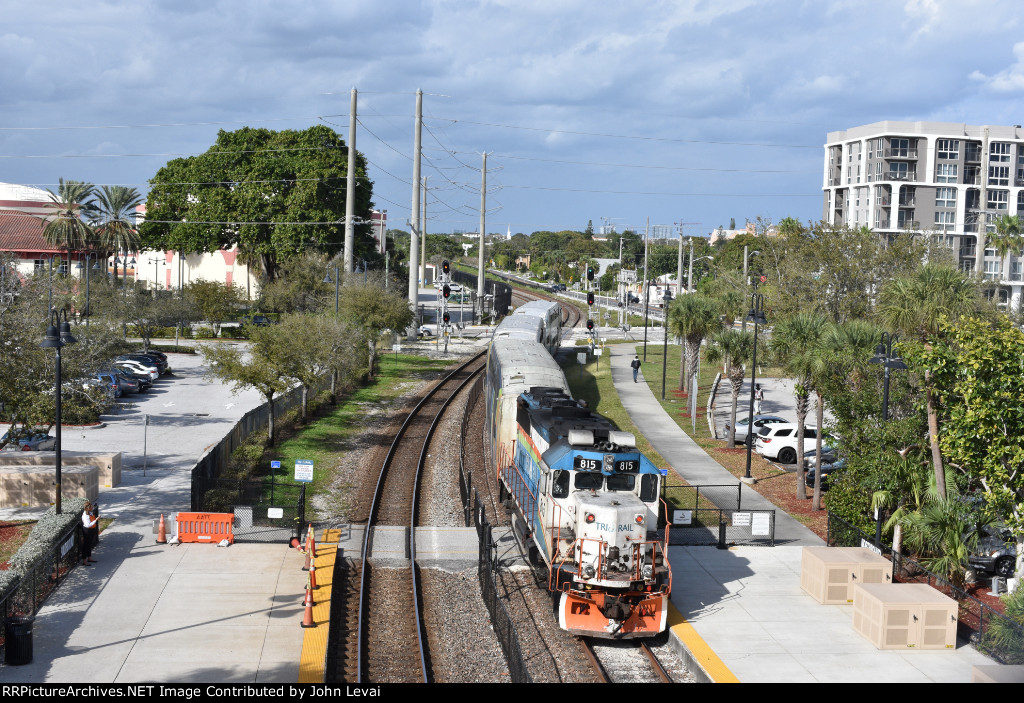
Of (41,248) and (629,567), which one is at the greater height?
(41,248)

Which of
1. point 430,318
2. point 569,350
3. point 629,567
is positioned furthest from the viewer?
point 430,318

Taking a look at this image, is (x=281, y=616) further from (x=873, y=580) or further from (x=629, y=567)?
(x=873, y=580)

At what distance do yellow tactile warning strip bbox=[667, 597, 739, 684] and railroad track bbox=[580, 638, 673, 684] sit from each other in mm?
683

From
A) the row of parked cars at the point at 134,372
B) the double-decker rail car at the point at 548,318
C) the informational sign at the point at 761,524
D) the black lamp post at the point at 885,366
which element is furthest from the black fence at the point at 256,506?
the double-decker rail car at the point at 548,318

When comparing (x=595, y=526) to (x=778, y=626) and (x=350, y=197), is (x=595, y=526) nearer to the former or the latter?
(x=778, y=626)

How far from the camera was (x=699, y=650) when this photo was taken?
1761cm

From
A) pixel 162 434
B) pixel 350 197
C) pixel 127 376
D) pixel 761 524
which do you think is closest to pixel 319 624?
pixel 761 524

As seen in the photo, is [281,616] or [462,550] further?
[462,550]

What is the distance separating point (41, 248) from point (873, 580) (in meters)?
99.8

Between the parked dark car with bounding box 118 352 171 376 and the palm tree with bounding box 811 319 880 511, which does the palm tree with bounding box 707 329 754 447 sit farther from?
the parked dark car with bounding box 118 352 171 376

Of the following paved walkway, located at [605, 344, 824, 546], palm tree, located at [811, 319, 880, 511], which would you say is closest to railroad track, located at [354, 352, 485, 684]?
paved walkway, located at [605, 344, 824, 546]

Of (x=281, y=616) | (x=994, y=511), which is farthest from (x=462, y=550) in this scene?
(x=994, y=511)

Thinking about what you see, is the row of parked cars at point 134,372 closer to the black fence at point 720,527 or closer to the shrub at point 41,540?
the shrub at point 41,540

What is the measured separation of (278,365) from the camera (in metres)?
37.0
